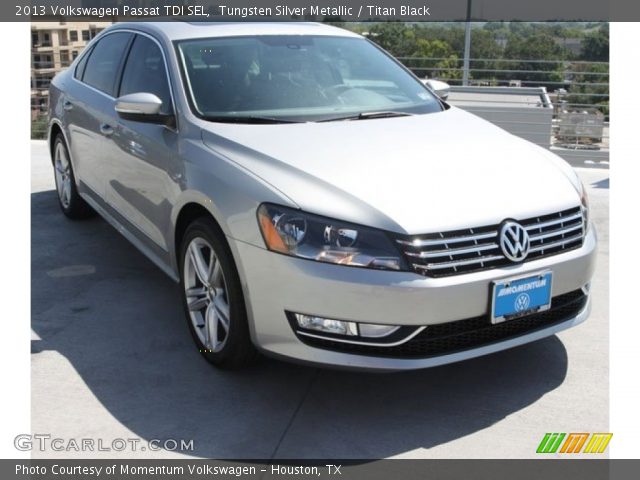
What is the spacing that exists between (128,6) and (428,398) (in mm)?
4948

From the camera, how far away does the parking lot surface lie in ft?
9.95

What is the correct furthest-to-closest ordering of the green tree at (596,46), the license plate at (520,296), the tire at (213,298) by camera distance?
the green tree at (596,46) → the tire at (213,298) → the license plate at (520,296)

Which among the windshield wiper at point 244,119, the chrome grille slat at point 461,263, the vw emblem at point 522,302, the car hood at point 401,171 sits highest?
the windshield wiper at point 244,119

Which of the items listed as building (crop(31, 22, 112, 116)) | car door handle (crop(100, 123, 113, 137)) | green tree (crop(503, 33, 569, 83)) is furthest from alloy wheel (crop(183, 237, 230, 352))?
green tree (crop(503, 33, 569, 83))

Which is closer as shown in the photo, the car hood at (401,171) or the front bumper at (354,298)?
the front bumper at (354,298)

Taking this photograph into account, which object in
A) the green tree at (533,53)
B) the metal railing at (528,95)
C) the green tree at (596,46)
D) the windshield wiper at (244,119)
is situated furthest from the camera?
the green tree at (533,53)

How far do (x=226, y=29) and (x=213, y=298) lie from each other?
70.3 inches

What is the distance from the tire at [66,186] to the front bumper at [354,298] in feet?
10.1

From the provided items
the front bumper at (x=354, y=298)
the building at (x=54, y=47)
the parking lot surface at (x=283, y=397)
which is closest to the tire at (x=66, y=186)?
the parking lot surface at (x=283, y=397)

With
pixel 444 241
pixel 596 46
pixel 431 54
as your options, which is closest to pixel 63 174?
pixel 444 241

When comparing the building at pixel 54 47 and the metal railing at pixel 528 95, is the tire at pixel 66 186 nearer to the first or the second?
the building at pixel 54 47

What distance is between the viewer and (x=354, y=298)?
2932 millimetres

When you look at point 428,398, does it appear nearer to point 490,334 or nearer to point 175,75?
point 490,334

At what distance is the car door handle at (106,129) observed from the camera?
462 cm
